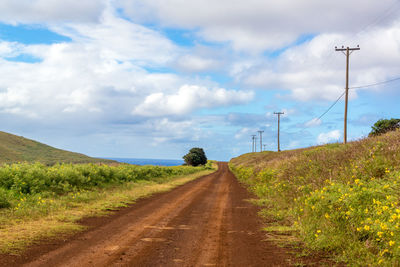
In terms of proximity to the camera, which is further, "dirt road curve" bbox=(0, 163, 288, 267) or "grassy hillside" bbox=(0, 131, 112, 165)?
"grassy hillside" bbox=(0, 131, 112, 165)

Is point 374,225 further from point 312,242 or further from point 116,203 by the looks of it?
point 116,203

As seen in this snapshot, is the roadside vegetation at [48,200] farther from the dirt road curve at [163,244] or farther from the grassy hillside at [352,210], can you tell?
the grassy hillside at [352,210]

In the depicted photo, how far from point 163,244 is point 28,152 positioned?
4954 cm

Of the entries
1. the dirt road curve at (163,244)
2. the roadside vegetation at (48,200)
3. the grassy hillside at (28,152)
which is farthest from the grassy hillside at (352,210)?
the grassy hillside at (28,152)

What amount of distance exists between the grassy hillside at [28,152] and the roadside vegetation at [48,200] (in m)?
24.0

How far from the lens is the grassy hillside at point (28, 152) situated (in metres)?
43.0

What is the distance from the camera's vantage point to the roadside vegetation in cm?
834

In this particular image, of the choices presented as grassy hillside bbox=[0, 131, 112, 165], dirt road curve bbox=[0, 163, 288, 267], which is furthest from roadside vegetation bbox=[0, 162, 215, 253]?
grassy hillside bbox=[0, 131, 112, 165]

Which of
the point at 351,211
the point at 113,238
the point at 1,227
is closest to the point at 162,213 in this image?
the point at 113,238

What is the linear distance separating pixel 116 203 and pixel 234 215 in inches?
215

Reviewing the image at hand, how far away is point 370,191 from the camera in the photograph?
793 centimetres

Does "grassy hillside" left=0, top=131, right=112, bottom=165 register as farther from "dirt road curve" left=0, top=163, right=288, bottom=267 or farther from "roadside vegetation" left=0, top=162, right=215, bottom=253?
"dirt road curve" left=0, top=163, right=288, bottom=267

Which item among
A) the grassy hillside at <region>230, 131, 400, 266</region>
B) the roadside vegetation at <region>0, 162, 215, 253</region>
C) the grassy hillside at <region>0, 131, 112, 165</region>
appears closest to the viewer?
the grassy hillside at <region>230, 131, 400, 266</region>

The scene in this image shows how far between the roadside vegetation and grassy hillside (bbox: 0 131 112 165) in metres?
24.0
